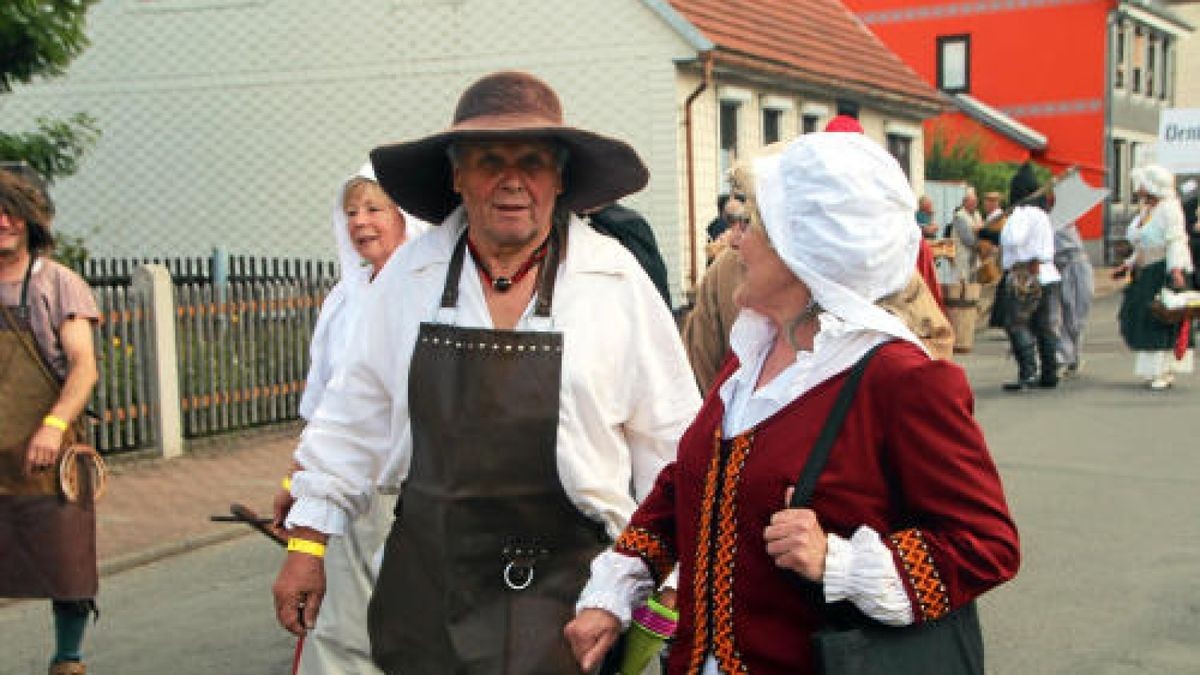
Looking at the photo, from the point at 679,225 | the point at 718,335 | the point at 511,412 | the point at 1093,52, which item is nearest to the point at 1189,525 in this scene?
the point at 718,335

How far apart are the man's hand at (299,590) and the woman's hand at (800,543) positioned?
132 centimetres

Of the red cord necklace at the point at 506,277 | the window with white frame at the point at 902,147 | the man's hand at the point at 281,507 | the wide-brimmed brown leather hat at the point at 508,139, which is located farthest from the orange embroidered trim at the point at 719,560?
the window with white frame at the point at 902,147

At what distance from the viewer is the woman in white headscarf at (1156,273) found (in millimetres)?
13109

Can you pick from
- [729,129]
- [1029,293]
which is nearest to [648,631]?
[1029,293]

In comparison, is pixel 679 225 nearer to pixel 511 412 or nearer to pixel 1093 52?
pixel 511 412

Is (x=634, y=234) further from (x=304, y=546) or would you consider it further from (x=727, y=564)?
(x=727, y=564)

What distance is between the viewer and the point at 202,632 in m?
6.32

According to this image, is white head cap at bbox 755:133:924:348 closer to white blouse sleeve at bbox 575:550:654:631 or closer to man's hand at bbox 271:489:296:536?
white blouse sleeve at bbox 575:550:654:631

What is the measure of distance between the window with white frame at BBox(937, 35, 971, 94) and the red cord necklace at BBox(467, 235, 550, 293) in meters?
41.1

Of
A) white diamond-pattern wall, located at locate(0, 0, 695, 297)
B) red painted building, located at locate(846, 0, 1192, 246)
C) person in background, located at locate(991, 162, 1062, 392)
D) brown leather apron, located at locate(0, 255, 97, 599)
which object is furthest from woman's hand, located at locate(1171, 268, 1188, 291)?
red painted building, located at locate(846, 0, 1192, 246)

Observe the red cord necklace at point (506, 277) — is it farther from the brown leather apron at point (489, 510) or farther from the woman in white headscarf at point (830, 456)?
the woman in white headscarf at point (830, 456)

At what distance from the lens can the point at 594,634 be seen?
271 centimetres

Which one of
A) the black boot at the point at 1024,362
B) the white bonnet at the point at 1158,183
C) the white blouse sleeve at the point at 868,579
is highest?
the white bonnet at the point at 1158,183

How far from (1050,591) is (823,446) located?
462cm
